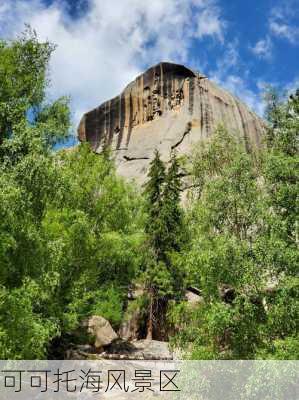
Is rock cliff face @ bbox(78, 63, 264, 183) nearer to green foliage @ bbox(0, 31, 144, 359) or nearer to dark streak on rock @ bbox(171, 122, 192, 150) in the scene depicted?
dark streak on rock @ bbox(171, 122, 192, 150)

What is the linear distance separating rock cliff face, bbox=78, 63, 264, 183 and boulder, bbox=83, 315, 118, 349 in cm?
2435

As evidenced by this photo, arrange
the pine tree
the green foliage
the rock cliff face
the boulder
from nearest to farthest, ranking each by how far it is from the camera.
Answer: the green foliage → the boulder → the pine tree → the rock cliff face

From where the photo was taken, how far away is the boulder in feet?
64.4

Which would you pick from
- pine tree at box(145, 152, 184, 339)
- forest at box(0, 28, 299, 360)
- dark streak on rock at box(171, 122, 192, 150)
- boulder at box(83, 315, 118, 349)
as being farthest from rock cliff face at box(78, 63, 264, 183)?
forest at box(0, 28, 299, 360)

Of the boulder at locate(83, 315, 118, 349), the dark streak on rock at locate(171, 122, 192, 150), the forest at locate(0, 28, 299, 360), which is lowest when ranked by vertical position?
the boulder at locate(83, 315, 118, 349)

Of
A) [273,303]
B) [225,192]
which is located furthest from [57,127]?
[273,303]

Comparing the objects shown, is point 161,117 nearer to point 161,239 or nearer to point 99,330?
point 161,239

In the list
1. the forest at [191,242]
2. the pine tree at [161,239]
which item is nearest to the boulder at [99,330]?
the forest at [191,242]

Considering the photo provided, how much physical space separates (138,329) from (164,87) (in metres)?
29.7

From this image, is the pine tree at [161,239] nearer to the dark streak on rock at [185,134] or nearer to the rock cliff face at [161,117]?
the rock cliff face at [161,117]

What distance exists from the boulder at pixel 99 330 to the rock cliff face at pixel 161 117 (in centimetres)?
2435

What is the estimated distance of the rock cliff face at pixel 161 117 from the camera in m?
45.0

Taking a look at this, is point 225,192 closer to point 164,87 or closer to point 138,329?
point 138,329

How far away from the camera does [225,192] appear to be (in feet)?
45.8
